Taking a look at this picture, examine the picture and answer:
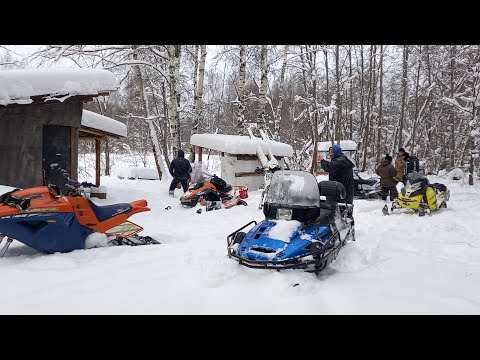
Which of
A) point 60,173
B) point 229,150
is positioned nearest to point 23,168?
point 60,173

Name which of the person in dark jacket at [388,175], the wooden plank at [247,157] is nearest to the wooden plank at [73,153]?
the wooden plank at [247,157]

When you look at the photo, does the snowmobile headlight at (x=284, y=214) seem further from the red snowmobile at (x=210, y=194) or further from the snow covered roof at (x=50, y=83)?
the snow covered roof at (x=50, y=83)

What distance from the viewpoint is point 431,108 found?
2628cm

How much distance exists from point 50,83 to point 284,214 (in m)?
6.65

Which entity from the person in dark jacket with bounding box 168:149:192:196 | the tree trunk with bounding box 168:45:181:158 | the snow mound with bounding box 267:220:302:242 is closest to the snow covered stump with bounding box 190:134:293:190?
the tree trunk with bounding box 168:45:181:158

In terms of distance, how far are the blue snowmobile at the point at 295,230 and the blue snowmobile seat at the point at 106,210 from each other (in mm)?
1967

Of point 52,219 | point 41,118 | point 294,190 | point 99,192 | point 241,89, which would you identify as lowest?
point 99,192

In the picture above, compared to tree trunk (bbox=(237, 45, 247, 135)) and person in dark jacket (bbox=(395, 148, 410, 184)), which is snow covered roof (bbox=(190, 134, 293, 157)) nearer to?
tree trunk (bbox=(237, 45, 247, 135))

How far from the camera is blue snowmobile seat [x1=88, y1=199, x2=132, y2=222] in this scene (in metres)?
5.39

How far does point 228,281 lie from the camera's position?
387 centimetres

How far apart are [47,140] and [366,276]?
30.3 ft

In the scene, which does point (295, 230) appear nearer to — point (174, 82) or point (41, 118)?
point (41, 118)

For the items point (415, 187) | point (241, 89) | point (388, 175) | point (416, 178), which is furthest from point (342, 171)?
point (241, 89)
